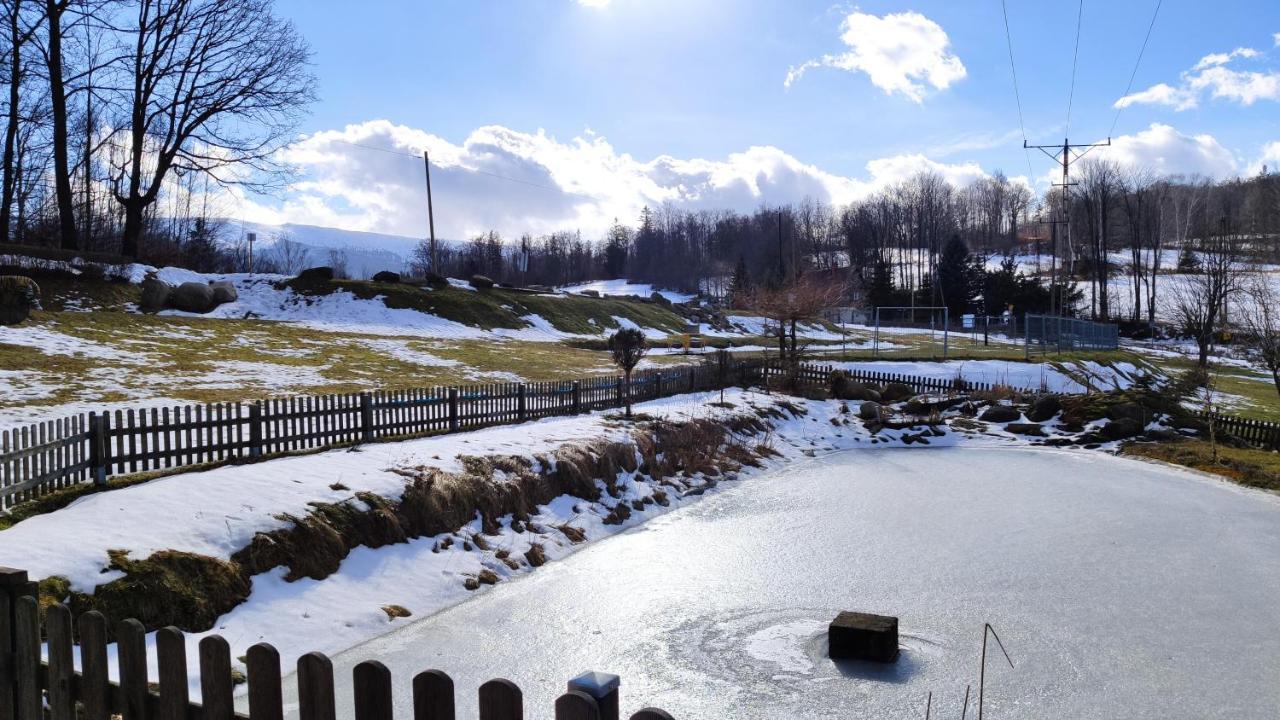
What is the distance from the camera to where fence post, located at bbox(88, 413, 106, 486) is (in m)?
9.47

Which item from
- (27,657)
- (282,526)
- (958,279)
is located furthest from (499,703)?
(958,279)

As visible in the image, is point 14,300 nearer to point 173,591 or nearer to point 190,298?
point 190,298

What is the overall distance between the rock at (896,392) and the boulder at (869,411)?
92.2 inches

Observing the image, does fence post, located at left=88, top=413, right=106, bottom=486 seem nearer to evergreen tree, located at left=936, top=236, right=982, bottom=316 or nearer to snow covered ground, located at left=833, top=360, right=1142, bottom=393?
snow covered ground, located at left=833, top=360, right=1142, bottom=393

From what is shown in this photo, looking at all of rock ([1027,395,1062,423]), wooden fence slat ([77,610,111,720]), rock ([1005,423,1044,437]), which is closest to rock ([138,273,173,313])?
rock ([1005,423,1044,437])

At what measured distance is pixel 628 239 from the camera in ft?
456

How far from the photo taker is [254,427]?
11.6 meters

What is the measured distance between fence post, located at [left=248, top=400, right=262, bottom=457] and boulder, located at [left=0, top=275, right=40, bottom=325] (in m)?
15.8

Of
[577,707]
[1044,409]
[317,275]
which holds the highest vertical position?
[317,275]

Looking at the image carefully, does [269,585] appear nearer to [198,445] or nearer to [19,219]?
[198,445]

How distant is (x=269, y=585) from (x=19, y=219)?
49.3 metres

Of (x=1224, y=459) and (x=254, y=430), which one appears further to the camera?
(x=1224, y=459)

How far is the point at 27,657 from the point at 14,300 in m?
24.3

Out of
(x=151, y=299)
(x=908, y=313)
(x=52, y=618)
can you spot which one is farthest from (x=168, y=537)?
(x=908, y=313)
